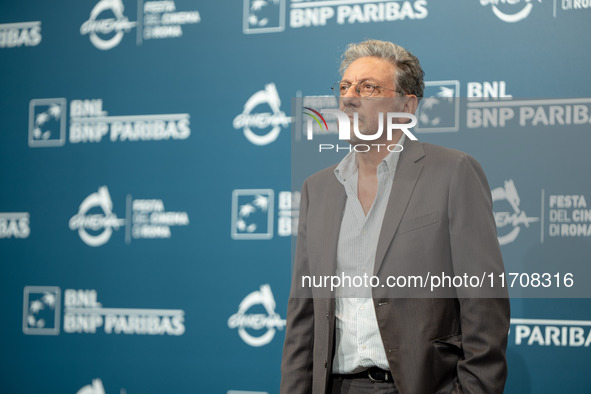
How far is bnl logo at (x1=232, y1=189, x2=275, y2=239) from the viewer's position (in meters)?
3.58

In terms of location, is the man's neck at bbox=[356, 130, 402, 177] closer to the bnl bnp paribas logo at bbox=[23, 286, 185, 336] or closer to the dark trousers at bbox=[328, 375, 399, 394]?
the dark trousers at bbox=[328, 375, 399, 394]

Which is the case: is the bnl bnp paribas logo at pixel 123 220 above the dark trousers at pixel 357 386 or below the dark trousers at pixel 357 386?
above

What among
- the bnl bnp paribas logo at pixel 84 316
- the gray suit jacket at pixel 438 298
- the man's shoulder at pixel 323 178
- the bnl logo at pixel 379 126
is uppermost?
the bnl logo at pixel 379 126

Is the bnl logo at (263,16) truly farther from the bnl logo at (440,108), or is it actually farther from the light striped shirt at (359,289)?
the light striped shirt at (359,289)

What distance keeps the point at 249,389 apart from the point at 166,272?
768mm

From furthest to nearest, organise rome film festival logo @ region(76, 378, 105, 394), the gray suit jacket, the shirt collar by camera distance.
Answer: rome film festival logo @ region(76, 378, 105, 394), the shirt collar, the gray suit jacket

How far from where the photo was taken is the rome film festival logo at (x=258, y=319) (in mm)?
3527

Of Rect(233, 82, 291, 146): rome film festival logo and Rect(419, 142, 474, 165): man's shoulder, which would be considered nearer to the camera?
Rect(419, 142, 474, 165): man's shoulder

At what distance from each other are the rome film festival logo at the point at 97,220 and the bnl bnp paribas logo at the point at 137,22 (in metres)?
0.87

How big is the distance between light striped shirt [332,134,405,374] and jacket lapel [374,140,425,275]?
0.04m

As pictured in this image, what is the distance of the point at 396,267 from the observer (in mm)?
2039

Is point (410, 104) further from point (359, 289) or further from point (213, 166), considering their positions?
point (213, 166)

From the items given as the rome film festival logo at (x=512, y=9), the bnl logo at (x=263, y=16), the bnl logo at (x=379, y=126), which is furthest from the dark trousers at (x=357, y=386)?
the bnl logo at (x=263, y=16)

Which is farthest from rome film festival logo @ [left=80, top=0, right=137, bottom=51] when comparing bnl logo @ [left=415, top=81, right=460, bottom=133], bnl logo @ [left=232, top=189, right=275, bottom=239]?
bnl logo @ [left=415, top=81, right=460, bottom=133]
